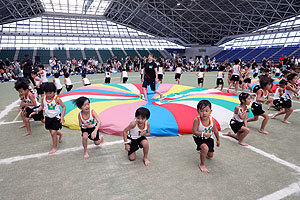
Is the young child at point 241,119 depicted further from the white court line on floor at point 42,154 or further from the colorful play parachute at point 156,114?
the white court line on floor at point 42,154

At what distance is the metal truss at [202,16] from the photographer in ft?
74.1

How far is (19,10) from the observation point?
24.9 meters

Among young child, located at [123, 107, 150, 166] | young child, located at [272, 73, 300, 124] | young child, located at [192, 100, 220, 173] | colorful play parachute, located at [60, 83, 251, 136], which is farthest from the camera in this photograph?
young child, located at [272, 73, 300, 124]

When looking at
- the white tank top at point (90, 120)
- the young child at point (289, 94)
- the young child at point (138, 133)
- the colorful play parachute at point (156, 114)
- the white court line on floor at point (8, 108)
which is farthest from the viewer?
the white court line on floor at point (8, 108)

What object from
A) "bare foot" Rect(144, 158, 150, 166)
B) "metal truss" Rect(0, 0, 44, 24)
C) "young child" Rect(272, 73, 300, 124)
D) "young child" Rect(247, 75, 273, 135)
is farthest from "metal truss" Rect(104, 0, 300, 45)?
"bare foot" Rect(144, 158, 150, 166)

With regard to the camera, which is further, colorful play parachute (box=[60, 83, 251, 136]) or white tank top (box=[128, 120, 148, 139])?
colorful play parachute (box=[60, 83, 251, 136])

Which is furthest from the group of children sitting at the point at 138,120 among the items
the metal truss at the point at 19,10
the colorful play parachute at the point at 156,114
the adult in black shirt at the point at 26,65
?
the metal truss at the point at 19,10

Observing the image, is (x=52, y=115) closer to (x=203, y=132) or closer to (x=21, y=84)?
(x=21, y=84)

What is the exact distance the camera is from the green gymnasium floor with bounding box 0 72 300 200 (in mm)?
2012

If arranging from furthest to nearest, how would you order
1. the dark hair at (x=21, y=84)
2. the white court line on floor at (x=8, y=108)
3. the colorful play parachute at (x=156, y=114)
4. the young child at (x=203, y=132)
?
the white court line on floor at (x=8, y=108) < the colorful play parachute at (x=156, y=114) < the dark hair at (x=21, y=84) < the young child at (x=203, y=132)

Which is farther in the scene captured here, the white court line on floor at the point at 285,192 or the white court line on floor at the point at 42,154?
the white court line on floor at the point at 42,154

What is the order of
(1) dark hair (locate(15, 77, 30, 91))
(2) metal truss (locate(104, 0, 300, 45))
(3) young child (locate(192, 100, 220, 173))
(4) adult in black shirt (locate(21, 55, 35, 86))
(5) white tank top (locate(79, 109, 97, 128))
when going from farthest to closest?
(2) metal truss (locate(104, 0, 300, 45))
(4) adult in black shirt (locate(21, 55, 35, 86))
(1) dark hair (locate(15, 77, 30, 91))
(5) white tank top (locate(79, 109, 97, 128))
(3) young child (locate(192, 100, 220, 173))

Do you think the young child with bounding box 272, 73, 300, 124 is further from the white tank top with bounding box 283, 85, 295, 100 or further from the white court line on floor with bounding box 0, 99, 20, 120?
the white court line on floor with bounding box 0, 99, 20, 120

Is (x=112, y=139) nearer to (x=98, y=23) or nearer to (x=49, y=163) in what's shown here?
(x=49, y=163)
